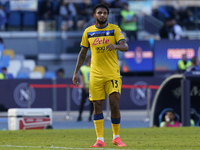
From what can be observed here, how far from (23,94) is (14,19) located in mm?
6770

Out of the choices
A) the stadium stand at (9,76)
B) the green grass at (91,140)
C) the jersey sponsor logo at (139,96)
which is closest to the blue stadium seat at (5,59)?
the stadium stand at (9,76)

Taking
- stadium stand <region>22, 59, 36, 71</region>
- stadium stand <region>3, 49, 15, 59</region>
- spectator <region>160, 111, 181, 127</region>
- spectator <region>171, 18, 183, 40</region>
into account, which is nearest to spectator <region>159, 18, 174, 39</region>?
spectator <region>171, 18, 183, 40</region>

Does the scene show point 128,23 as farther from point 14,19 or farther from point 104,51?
point 104,51

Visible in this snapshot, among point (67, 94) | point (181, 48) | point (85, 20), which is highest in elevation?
point (85, 20)

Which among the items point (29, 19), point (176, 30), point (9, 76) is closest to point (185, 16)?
point (176, 30)

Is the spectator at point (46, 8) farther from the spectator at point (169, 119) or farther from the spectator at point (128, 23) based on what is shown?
the spectator at point (169, 119)

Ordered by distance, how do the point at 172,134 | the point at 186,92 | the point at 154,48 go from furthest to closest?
the point at 154,48 < the point at 186,92 < the point at 172,134

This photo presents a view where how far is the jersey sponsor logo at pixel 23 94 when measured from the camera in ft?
58.4

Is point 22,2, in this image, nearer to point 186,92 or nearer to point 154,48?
point 154,48

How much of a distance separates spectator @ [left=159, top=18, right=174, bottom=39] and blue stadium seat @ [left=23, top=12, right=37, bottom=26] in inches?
269

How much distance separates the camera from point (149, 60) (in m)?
20.5

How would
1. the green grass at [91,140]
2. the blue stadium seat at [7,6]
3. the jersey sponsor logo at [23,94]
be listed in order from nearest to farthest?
1. the green grass at [91,140]
2. the jersey sponsor logo at [23,94]
3. the blue stadium seat at [7,6]

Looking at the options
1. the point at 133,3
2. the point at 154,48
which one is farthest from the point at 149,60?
the point at 133,3

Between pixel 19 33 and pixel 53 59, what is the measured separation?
11.4 ft
